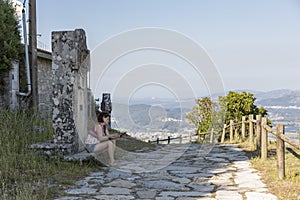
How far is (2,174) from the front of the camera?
4402mm

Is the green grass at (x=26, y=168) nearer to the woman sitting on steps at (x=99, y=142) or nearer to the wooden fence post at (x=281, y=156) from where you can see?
the woman sitting on steps at (x=99, y=142)

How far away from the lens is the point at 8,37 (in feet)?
27.6

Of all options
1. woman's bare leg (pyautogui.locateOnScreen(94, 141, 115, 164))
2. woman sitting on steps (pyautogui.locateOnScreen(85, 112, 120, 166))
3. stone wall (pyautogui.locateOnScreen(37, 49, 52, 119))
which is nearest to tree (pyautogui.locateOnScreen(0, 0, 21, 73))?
stone wall (pyautogui.locateOnScreen(37, 49, 52, 119))

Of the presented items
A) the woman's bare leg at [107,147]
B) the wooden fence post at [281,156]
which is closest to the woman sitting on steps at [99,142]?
the woman's bare leg at [107,147]

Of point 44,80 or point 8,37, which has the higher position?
point 8,37

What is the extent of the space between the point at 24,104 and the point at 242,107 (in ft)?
27.0

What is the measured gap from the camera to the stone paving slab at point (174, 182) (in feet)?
12.7

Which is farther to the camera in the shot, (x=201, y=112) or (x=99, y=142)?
(x=201, y=112)

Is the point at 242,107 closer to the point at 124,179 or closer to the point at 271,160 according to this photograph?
the point at 271,160

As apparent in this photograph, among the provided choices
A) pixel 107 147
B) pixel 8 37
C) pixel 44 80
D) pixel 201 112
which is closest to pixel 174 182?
pixel 107 147

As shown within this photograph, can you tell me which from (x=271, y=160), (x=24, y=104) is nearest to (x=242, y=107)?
(x=271, y=160)

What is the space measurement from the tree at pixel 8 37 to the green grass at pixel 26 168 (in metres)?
2.04

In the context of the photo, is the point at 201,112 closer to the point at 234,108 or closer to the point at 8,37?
the point at 234,108

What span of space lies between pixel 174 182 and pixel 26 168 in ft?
7.28
